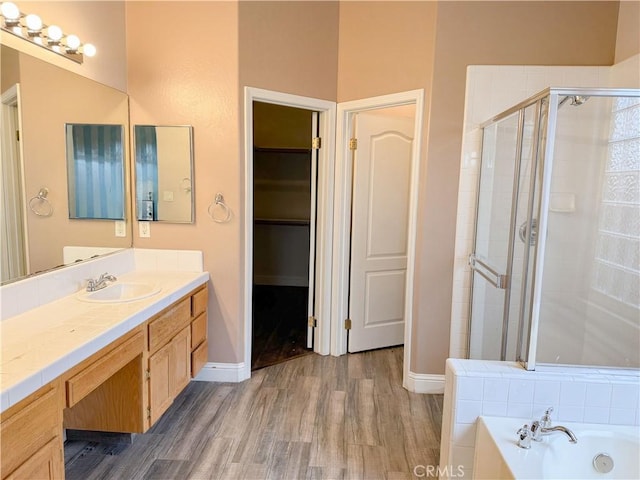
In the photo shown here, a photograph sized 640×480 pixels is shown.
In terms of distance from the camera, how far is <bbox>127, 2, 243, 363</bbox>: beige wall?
2.72m

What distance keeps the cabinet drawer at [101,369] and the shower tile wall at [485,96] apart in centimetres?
204

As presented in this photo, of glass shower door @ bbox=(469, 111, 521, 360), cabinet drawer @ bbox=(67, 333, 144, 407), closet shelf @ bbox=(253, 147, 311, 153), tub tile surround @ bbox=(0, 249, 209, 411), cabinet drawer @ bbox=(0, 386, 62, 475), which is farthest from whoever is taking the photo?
closet shelf @ bbox=(253, 147, 311, 153)

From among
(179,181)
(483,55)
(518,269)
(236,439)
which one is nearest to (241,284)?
(179,181)

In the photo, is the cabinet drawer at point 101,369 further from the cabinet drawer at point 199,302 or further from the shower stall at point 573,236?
the shower stall at point 573,236

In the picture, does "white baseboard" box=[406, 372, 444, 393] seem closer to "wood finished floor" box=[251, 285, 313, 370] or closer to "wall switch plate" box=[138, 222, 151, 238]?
"wood finished floor" box=[251, 285, 313, 370]

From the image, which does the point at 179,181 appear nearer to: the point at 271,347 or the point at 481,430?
the point at 271,347

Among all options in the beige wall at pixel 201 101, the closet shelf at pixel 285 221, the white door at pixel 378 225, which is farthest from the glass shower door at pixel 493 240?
the closet shelf at pixel 285 221

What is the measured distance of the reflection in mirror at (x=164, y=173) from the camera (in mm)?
2801

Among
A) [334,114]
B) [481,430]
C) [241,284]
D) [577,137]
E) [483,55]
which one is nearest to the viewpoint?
[481,430]

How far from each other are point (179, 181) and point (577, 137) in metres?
2.57

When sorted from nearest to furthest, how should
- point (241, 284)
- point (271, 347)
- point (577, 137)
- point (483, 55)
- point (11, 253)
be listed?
point (11, 253) → point (577, 137) → point (483, 55) → point (241, 284) → point (271, 347)

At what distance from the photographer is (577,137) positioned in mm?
2510

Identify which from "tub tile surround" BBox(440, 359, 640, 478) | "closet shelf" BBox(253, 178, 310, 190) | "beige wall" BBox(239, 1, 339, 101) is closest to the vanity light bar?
"beige wall" BBox(239, 1, 339, 101)

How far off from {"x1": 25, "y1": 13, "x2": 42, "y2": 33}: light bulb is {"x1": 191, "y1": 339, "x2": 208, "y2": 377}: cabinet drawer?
76.4 inches
